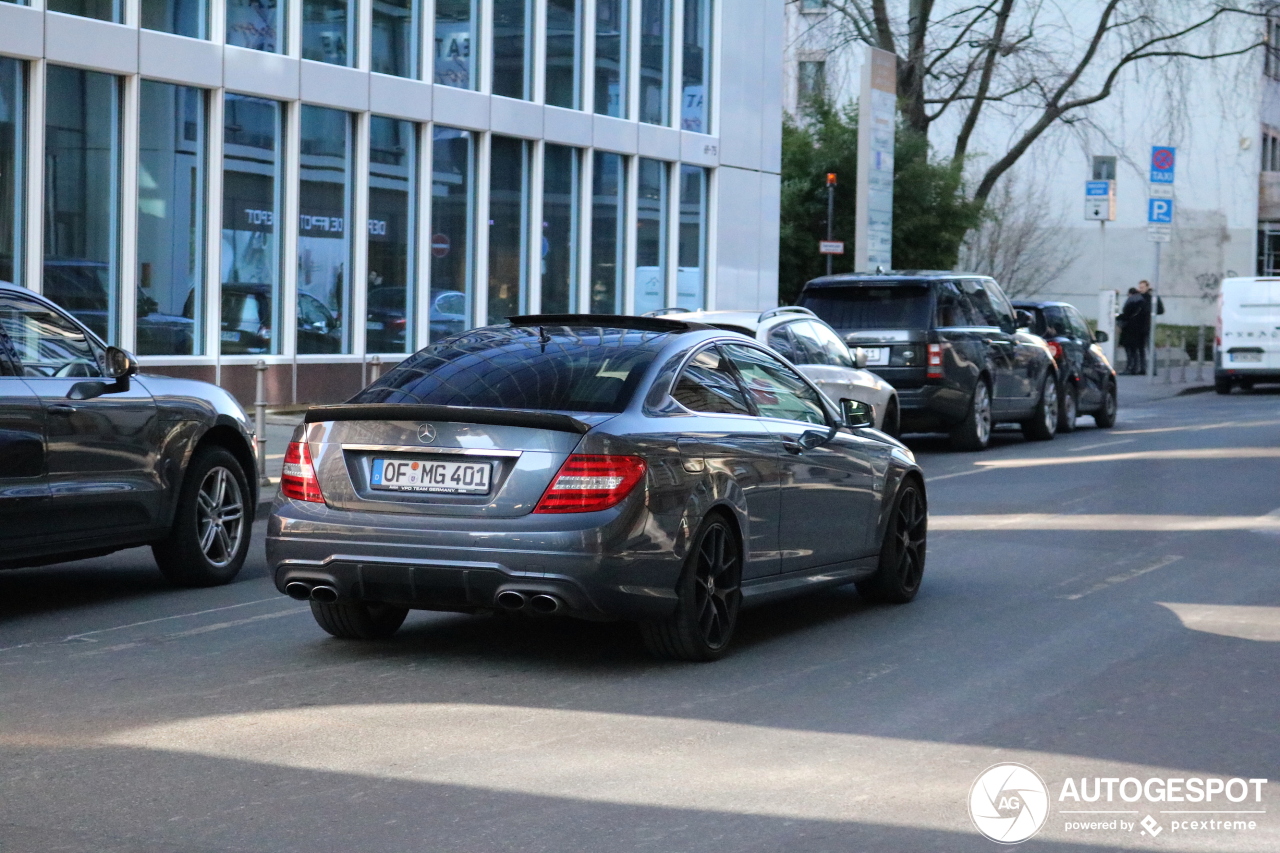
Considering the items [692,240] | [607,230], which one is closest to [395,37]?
[607,230]

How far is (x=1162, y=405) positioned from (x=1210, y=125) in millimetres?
35397

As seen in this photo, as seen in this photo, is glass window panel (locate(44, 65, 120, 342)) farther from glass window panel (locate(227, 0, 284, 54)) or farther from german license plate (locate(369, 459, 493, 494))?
german license plate (locate(369, 459, 493, 494))

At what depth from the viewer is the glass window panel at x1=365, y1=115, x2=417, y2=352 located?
83.9 feet

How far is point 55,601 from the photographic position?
32.1 ft

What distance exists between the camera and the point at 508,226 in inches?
1104

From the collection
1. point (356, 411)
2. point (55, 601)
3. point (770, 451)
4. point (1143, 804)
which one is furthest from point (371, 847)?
point (55, 601)

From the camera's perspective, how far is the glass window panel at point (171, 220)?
2186 cm

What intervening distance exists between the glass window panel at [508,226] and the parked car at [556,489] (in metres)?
19.3

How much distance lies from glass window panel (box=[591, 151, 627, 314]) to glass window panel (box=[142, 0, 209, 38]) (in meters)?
8.41

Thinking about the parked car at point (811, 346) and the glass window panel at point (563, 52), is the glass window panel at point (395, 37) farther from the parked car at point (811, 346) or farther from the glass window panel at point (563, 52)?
the parked car at point (811, 346)

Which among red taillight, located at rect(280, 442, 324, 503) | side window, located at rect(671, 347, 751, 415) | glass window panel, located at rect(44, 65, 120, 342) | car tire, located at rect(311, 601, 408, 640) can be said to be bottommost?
car tire, located at rect(311, 601, 408, 640)

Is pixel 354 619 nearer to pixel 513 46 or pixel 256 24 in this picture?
pixel 256 24

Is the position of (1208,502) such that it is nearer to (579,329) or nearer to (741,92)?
(579,329)

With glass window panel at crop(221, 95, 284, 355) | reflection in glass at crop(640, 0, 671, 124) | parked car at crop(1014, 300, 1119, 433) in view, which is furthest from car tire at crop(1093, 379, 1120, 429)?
glass window panel at crop(221, 95, 284, 355)
